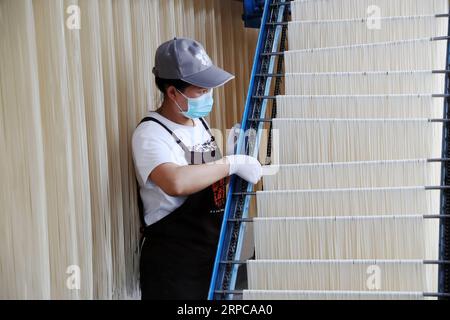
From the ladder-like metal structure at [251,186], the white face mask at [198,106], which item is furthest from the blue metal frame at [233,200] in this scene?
the white face mask at [198,106]

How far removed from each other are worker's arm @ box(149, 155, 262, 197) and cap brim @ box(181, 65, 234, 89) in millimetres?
245

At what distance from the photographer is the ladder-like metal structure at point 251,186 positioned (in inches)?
75.9

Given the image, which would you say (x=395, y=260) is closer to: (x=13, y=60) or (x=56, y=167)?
(x=56, y=167)

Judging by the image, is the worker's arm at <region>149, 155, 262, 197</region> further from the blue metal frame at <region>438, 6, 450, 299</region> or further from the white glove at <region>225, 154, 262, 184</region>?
the blue metal frame at <region>438, 6, 450, 299</region>

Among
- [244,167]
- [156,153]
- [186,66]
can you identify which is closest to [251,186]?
[244,167]

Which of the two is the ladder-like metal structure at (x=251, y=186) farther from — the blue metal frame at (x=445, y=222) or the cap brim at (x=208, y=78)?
the cap brim at (x=208, y=78)

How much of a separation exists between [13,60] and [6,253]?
21.3 inches

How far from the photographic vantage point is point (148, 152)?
2129mm

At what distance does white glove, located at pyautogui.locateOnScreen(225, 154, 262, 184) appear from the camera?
2152mm

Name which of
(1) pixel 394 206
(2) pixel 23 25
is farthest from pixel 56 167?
(1) pixel 394 206

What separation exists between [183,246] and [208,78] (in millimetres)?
557

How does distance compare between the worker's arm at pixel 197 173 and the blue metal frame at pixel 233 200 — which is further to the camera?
the worker's arm at pixel 197 173

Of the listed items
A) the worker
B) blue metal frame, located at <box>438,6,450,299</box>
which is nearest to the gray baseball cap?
the worker

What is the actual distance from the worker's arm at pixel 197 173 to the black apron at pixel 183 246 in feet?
0.46
